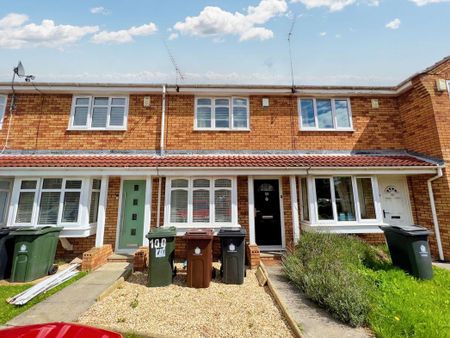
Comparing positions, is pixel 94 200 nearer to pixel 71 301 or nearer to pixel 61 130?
pixel 61 130

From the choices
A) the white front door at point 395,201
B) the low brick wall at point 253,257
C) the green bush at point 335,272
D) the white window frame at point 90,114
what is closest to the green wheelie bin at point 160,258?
the low brick wall at point 253,257

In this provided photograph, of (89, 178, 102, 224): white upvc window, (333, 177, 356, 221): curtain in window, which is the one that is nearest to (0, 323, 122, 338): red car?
(89, 178, 102, 224): white upvc window

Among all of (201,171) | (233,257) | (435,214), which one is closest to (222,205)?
(201,171)

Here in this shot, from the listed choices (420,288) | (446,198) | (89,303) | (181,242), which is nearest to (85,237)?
(181,242)

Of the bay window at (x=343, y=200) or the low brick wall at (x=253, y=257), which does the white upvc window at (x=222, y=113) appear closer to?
the bay window at (x=343, y=200)

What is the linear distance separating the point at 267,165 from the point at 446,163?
6.30 m

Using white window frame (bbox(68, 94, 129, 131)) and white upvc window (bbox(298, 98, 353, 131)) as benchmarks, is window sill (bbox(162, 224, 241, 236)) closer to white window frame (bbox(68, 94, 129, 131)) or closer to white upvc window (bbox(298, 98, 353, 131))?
white window frame (bbox(68, 94, 129, 131))

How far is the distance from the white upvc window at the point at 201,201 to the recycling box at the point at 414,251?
4611mm

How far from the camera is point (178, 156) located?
29.0 feet

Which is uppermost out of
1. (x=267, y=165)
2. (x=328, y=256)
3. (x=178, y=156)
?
(x=178, y=156)

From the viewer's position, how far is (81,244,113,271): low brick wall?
637cm

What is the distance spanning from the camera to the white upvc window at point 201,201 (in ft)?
25.2

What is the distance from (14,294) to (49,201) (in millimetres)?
3285

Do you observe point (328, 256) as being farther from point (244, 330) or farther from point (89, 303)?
point (89, 303)
